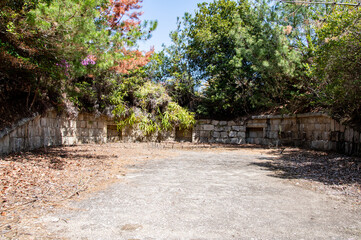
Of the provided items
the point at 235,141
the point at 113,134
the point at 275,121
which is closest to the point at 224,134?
the point at 235,141

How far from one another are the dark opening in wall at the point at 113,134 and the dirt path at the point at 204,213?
8.46 meters

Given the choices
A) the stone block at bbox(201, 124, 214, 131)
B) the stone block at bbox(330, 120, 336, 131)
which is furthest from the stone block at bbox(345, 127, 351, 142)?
the stone block at bbox(201, 124, 214, 131)

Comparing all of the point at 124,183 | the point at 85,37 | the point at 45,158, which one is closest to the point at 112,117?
the point at 45,158

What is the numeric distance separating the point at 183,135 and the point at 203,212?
1151 centimetres

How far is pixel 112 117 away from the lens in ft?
41.3

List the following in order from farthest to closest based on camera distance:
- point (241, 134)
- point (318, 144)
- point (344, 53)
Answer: point (241, 134) → point (318, 144) → point (344, 53)

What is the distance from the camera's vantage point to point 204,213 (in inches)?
121

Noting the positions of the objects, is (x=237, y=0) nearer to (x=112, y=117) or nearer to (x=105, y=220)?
(x=112, y=117)

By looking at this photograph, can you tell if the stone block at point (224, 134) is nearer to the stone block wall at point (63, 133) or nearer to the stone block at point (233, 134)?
the stone block at point (233, 134)

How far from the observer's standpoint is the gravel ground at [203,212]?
2.52m

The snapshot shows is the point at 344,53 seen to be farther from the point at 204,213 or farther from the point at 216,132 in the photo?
the point at 216,132

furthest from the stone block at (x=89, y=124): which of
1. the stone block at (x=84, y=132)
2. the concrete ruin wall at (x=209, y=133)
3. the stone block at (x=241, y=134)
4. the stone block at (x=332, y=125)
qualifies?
the stone block at (x=332, y=125)

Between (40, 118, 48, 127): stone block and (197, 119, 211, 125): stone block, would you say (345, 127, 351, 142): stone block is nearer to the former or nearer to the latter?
(197, 119, 211, 125): stone block

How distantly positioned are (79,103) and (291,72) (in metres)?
8.16
